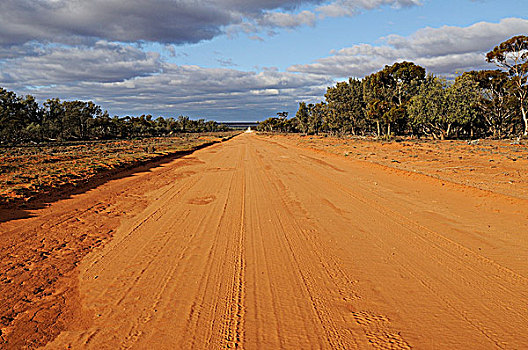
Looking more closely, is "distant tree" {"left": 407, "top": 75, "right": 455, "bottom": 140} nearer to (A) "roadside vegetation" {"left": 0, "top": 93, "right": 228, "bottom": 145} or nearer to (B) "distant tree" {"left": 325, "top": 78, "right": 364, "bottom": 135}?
(B) "distant tree" {"left": 325, "top": 78, "right": 364, "bottom": 135}

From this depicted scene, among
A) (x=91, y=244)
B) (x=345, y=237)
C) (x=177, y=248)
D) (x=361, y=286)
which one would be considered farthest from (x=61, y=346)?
(x=345, y=237)

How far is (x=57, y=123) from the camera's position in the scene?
69.0 meters

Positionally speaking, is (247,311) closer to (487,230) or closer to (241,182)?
(487,230)

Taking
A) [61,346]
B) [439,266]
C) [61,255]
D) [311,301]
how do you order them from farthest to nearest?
[61,255] → [439,266] → [311,301] → [61,346]

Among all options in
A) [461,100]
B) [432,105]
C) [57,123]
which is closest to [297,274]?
[432,105]

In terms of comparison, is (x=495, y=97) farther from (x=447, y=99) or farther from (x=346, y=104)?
(x=346, y=104)

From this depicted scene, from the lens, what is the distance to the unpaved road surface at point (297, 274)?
3.38 metres

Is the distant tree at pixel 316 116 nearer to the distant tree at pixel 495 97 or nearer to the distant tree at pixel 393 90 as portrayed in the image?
the distant tree at pixel 393 90

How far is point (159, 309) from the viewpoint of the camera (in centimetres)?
388

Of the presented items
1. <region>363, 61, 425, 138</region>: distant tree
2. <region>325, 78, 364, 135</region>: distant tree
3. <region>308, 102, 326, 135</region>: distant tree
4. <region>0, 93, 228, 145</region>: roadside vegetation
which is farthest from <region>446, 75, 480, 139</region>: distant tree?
<region>0, 93, 228, 145</region>: roadside vegetation

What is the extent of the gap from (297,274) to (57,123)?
82497 millimetres

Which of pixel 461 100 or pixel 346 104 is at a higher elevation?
pixel 346 104

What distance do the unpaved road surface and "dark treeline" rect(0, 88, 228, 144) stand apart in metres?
61.9

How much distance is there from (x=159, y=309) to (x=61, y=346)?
109 centimetres
